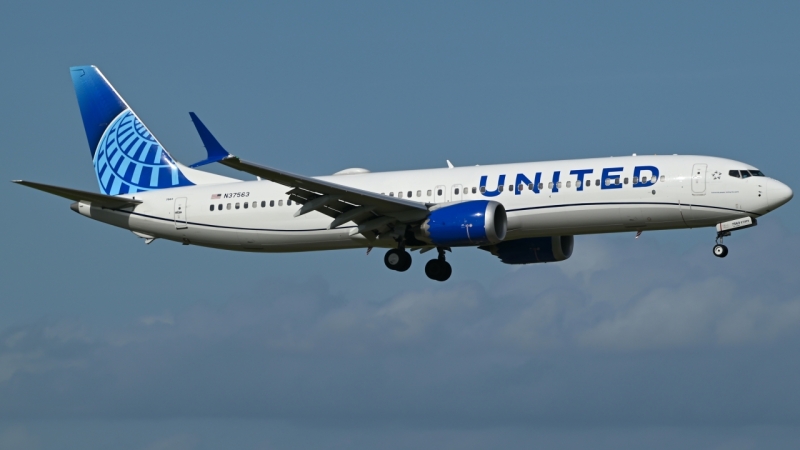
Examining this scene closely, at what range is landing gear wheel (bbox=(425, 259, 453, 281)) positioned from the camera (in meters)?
53.6

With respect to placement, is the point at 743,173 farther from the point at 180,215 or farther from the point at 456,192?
the point at 180,215

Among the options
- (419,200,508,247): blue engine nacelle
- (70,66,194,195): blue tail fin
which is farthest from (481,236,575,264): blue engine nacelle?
(70,66,194,195): blue tail fin

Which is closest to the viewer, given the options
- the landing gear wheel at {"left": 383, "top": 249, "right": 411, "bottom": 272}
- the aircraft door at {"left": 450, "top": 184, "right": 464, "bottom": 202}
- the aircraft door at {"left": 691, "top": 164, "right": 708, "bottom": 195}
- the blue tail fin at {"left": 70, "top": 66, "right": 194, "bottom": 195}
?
the aircraft door at {"left": 691, "top": 164, "right": 708, "bottom": 195}

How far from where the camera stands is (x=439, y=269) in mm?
53625

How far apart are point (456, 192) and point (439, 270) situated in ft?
15.9

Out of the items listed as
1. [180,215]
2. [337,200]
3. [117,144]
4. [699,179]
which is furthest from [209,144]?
[699,179]

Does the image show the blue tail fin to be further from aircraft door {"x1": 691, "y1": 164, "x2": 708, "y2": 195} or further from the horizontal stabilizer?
aircraft door {"x1": 691, "y1": 164, "x2": 708, "y2": 195}

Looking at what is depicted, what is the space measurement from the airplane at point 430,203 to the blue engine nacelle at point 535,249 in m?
0.05

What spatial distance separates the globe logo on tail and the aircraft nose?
22343 mm

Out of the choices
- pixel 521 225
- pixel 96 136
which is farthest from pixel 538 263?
pixel 96 136

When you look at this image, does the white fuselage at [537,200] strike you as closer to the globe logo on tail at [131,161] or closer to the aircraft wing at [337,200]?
the aircraft wing at [337,200]

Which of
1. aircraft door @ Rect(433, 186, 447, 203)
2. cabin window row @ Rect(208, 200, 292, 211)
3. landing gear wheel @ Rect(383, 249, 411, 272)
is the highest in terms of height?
aircraft door @ Rect(433, 186, 447, 203)

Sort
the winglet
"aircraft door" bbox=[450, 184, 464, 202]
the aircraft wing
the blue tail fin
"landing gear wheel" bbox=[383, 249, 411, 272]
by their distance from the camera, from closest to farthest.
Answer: the winglet < the aircraft wing < "aircraft door" bbox=[450, 184, 464, 202] < "landing gear wheel" bbox=[383, 249, 411, 272] < the blue tail fin

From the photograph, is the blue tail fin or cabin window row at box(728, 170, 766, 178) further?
the blue tail fin
